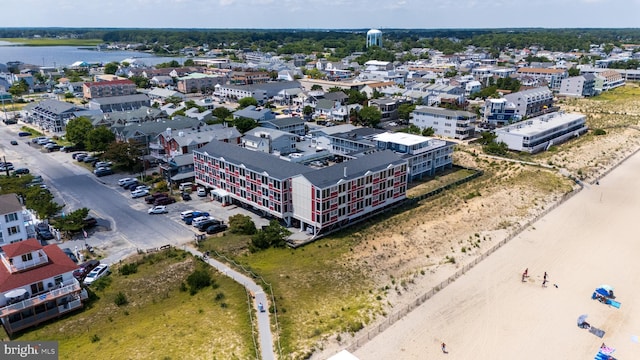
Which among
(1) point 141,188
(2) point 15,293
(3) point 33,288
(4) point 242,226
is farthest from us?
(1) point 141,188

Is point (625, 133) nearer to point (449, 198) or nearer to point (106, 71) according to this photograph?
point (449, 198)

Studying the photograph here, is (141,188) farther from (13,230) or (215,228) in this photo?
(13,230)

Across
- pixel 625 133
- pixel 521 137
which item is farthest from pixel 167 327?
pixel 625 133

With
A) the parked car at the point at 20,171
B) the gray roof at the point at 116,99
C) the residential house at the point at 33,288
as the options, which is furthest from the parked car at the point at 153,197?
the gray roof at the point at 116,99

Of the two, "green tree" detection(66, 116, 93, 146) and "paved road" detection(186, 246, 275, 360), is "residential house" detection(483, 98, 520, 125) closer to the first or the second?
"paved road" detection(186, 246, 275, 360)

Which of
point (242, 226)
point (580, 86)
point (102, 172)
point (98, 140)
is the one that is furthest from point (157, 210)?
point (580, 86)

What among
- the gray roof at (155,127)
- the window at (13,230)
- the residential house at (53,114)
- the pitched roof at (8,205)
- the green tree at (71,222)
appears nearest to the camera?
the pitched roof at (8,205)

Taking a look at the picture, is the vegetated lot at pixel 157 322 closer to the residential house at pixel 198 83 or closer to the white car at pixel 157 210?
the white car at pixel 157 210
